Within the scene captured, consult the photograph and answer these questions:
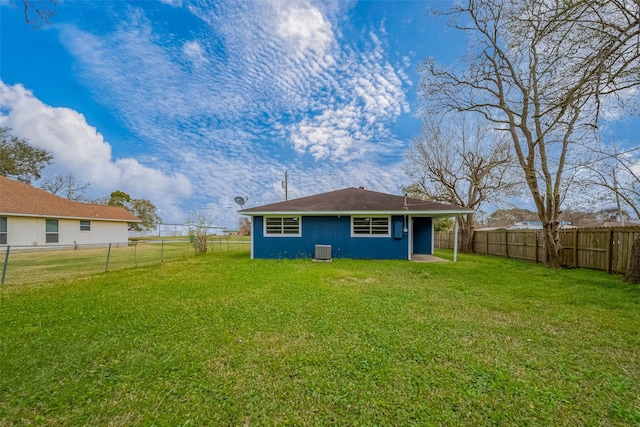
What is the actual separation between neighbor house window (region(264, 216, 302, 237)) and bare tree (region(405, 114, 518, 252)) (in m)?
11.7

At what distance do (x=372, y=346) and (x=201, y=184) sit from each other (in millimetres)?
19427

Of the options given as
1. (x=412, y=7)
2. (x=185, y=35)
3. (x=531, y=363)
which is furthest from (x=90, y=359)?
(x=412, y=7)

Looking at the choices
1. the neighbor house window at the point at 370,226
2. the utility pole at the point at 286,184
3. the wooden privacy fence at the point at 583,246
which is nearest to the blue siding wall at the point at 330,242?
the neighbor house window at the point at 370,226

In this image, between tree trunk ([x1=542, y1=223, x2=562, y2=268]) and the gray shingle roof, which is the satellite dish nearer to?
the gray shingle roof

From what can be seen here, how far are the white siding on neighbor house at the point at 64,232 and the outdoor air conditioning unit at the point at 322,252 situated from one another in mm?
15558

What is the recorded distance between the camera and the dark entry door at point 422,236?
1390 centimetres

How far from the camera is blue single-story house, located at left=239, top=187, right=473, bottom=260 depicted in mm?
11242

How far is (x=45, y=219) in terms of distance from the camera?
15.9m

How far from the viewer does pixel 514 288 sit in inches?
256

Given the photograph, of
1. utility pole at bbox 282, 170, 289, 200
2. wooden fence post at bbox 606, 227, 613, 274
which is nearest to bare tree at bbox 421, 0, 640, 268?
wooden fence post at bbox 606, 227, 613, 274

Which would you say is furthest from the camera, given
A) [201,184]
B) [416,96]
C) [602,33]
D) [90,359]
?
[201,184]

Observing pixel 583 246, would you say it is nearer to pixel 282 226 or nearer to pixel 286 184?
pixel 282 226

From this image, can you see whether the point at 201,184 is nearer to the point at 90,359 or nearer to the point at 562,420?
the point at 90,359

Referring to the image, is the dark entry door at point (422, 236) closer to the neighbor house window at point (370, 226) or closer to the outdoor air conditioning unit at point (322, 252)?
the neighbor house window at point (370, 226)
